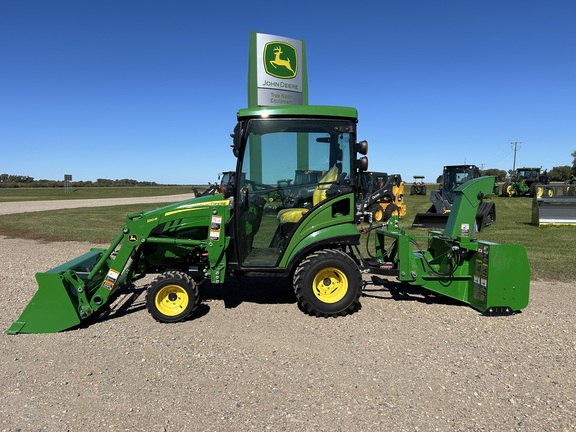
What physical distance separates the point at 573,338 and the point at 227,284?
4556 mm

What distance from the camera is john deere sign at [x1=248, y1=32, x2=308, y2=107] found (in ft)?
43.7

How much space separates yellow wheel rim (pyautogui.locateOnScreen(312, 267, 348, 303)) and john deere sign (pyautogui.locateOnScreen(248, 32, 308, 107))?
32.9 ft

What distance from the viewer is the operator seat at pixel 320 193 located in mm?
4812

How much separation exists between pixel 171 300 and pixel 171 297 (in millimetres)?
37

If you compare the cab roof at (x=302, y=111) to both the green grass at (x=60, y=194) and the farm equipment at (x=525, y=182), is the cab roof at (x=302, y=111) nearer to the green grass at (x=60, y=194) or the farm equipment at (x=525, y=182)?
the farm equipment at (x=525, y=182)

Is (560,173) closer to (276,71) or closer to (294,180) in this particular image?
(276,71)

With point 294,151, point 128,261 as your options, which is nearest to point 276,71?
point 294,151

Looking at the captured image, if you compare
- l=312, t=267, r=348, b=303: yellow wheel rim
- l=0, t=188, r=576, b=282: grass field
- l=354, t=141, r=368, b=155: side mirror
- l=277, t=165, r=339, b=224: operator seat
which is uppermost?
l=354, t=141, r=368, b=155: side mirror

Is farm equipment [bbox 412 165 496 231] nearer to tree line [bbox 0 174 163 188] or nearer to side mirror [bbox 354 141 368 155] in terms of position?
side mirror [bbox 354 141 368 155]

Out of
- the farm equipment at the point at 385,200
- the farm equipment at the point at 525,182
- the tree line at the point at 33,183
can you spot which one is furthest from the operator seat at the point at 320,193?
the tree line at the point at 33,183

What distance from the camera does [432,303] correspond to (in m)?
5.23

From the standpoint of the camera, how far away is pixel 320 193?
15.8 feet

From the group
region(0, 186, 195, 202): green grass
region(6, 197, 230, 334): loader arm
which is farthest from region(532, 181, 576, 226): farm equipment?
region(0, 186, 195, 202): green grass

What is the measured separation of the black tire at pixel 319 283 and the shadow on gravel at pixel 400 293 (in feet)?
3.32
